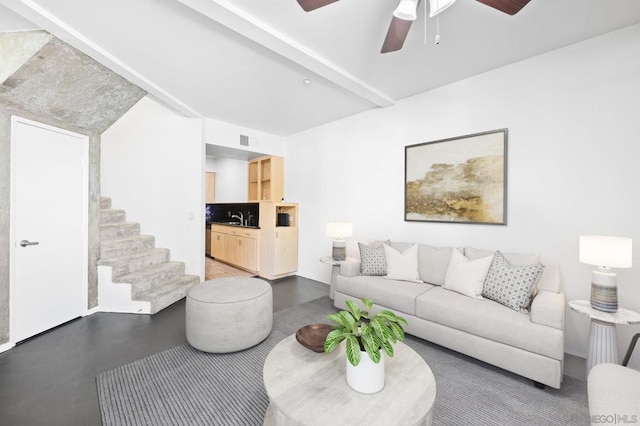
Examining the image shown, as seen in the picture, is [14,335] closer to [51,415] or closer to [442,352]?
[51,415]

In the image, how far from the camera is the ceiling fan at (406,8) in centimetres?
148

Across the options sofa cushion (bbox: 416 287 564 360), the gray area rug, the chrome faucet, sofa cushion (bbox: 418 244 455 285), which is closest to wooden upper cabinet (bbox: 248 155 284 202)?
the chrome faucet

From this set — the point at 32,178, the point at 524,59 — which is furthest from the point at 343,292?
the point at 32,178

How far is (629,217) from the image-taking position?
2174 mm

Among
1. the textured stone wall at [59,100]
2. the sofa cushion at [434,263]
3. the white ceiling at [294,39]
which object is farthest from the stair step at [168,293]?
the sofa cushion at [434,263]

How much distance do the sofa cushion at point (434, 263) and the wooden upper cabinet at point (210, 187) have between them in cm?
637

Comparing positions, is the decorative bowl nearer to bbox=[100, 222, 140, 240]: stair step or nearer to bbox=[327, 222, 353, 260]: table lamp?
bbox=[327, 222, 353, 260]: table lamp

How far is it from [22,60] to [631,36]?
5.09 metres

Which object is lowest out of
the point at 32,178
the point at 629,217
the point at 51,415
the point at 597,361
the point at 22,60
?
the point at 51,415

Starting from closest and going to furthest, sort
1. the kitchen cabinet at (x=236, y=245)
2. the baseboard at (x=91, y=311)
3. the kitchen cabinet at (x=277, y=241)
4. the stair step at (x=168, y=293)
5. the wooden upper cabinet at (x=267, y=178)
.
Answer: the baseboard at (x=91, y=311)
the stair step at (x=168, y=293)
the kitchen cabinet at (x=277, y=241)
the kitchen cabinet at (x=236, y=245)
the wooden upper cabinet at (x=267, y=178)

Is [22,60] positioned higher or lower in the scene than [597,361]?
higher

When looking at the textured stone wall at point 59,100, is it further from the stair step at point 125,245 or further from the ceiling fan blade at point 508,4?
the ceiling fan blade at point 508,4

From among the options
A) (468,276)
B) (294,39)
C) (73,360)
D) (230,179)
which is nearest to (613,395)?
(468,276)

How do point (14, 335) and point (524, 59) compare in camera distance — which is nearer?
point (14, 335)
